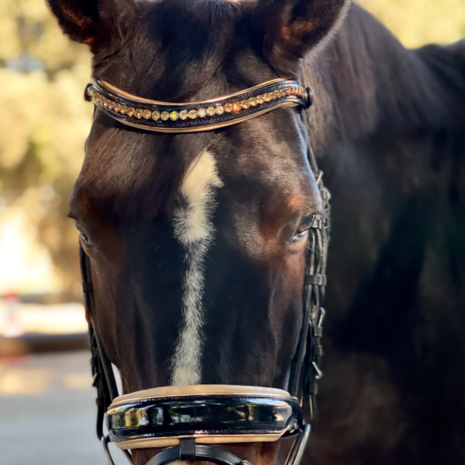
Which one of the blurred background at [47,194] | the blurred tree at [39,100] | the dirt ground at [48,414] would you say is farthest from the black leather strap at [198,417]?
the blurred tree at [39,100]

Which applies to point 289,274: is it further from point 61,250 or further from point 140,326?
point 61,250

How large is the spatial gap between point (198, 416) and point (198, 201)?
0.49 metres

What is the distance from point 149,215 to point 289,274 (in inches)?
16.1

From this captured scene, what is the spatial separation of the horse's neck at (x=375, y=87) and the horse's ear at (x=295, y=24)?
1.30ft

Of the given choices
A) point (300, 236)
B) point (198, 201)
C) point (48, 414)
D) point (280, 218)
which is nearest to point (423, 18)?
point (48, 414)

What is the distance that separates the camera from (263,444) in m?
1.58

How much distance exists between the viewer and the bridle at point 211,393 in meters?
1.40

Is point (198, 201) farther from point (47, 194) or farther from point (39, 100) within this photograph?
point (47, 194)

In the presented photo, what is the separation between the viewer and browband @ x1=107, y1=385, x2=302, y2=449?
4.59 ft

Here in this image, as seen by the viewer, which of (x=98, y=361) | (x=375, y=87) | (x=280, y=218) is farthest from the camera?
(x=375, y=87)

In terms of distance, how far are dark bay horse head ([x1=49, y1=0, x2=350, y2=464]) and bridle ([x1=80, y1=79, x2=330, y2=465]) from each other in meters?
0.03

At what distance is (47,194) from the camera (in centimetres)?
1564

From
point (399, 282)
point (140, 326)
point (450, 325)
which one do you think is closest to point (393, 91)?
point (399, 282)

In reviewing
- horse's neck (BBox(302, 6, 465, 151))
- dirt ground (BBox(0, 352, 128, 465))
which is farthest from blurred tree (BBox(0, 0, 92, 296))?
horse's neck (BBox(302, 6, 465, 151))
